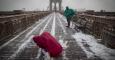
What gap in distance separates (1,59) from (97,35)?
8405mm

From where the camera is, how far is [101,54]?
9.36m

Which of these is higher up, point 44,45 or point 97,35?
point 44,45

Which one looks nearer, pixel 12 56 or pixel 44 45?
pixel 44 45

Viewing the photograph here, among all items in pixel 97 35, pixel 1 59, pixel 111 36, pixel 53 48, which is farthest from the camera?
pixel 97 35

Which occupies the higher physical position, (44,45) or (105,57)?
(44,45)

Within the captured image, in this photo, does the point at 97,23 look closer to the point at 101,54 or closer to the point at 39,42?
the point at 101,54

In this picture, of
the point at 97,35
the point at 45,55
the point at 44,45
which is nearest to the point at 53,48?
the point at 44,45

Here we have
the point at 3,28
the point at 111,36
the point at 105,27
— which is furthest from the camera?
the point at 3,28

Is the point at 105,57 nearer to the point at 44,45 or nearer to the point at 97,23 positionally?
the point at 44,45

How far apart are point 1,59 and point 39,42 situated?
6.57 feet

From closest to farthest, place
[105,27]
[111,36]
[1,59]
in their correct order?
[1,59] → [111,36] → [105,27]

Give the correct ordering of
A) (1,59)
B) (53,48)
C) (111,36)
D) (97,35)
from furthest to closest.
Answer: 1. (97,35)
2. (111,36)
3. (1,59)
4. (53,48)

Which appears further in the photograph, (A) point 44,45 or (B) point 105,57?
(B) point 105,57

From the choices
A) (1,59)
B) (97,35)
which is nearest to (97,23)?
(97,35)
